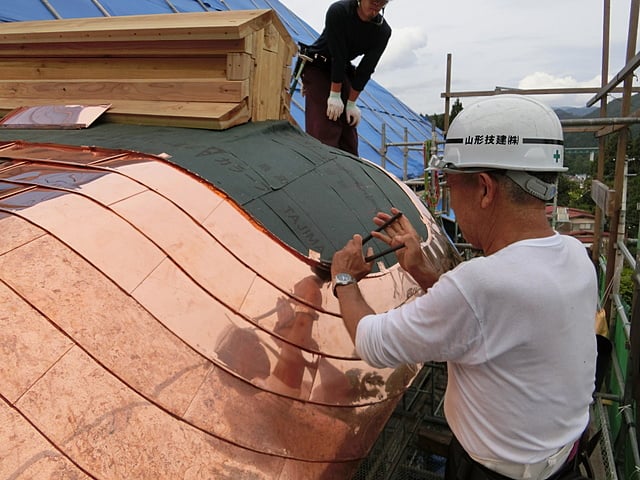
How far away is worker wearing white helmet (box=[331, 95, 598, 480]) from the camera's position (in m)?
1.55

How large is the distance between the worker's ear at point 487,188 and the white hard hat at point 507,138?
0.03 m

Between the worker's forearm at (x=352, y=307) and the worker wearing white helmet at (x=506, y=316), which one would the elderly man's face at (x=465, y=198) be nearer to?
the worker wearing white helmet at (x=506, y=316)

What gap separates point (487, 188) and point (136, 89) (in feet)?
8.69

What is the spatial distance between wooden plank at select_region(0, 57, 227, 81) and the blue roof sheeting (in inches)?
75.3

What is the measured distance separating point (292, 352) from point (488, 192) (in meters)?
0.93

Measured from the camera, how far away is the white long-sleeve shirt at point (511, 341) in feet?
5.05

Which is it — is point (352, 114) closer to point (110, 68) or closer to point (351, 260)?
point (110, 68)

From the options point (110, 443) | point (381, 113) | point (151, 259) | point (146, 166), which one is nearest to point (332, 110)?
point (146, 166)

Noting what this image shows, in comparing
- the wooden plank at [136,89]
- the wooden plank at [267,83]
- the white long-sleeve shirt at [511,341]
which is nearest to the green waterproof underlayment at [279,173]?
the wooden plank at [267,83]

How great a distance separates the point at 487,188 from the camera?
173cm

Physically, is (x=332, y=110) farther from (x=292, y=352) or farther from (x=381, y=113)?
(x=381, y=113)

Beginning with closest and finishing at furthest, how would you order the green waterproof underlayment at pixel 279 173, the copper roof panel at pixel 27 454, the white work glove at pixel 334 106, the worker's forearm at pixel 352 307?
the copper roof panel at pixel 27 454 < the worker's forearm at pixel 352 307 < the green waterproof underlayment at pixel 279 173 < the white work glove at pixel 334 106

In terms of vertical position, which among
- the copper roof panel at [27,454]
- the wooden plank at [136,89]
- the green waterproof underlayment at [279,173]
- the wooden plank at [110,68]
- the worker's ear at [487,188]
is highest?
the wooden plank at [110,68]

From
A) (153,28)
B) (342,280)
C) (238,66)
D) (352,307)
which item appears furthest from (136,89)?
(352,307)
